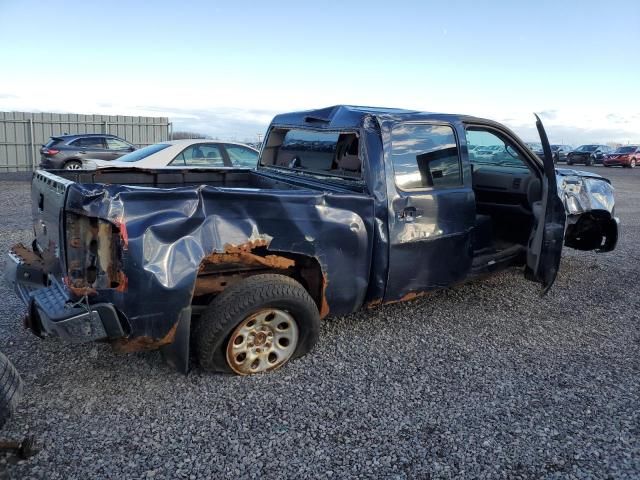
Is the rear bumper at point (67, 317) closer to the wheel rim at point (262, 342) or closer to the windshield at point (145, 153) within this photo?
the wheel rim at point (262, 342)

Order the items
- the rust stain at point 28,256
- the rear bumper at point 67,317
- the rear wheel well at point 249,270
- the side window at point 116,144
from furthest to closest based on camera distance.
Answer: the side window at point 116,144
the rust stain at point 28,256
the rear wheel well at point 249,270
the rear bumper at point 67,317

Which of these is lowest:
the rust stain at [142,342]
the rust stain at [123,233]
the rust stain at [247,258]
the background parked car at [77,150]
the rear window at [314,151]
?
the background parked car at [77,150]

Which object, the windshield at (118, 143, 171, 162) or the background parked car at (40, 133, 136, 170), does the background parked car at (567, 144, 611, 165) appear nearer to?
the background parked car at (40, 133, 136, 170)

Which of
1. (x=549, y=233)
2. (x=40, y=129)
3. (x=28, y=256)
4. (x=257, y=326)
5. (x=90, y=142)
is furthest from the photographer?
(x=40, y=129)

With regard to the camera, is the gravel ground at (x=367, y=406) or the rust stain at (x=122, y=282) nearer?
the gravel ground at (x=367, y=406)

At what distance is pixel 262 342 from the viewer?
353 cm

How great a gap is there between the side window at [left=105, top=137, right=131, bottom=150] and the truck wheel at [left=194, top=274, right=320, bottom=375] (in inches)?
588

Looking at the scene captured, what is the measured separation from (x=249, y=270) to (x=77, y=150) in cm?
1463

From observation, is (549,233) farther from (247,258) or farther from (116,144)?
(116,144)

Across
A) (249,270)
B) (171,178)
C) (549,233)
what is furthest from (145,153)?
(549,233)

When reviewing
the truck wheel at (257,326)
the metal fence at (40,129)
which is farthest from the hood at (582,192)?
the metal fence at (40,129)

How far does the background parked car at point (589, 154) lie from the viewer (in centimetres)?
3362

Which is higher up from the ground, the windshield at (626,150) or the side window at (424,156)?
the side window at (424,156)

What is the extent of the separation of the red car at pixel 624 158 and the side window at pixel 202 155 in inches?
1172
